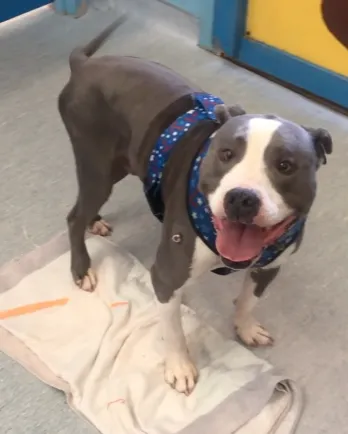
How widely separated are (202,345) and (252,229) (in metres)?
0.50

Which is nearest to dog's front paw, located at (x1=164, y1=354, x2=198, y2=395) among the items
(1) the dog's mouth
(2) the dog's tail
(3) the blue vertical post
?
(1) the dog's mouth

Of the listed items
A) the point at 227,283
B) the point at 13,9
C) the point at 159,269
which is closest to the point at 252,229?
the point at 159,269

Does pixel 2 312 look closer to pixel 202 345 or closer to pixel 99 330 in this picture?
pixel 99 330

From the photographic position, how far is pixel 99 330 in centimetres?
158

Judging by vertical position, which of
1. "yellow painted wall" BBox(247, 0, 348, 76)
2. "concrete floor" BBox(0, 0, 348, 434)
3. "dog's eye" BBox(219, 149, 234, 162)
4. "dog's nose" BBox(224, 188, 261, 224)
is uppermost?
"dog's eye" BBox(219, 149, 234, 162)

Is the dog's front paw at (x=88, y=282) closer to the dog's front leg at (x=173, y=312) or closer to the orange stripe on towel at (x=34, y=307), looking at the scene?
the orange stripe on towel at (x=34, y=307)

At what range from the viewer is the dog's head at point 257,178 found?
108cm

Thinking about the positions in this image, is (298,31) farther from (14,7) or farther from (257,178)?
(257,178)

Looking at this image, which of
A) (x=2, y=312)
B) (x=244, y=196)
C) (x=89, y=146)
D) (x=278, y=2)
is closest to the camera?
(x=244, y=196)

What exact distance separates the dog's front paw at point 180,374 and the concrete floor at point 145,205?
0.18 m

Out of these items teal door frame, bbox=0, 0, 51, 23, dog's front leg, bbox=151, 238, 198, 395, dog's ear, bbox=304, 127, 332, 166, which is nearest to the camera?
dog's ear, bbox=304, 127, 332, 166

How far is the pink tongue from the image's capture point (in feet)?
3.78

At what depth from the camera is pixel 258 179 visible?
42.4 inches

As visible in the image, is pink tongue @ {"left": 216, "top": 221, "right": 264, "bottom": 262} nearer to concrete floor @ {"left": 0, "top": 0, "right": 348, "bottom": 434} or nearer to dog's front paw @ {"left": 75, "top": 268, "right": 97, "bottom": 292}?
concrete floor @ {"left": 0, "top": 0, "right": 348, "bottom": 434}
